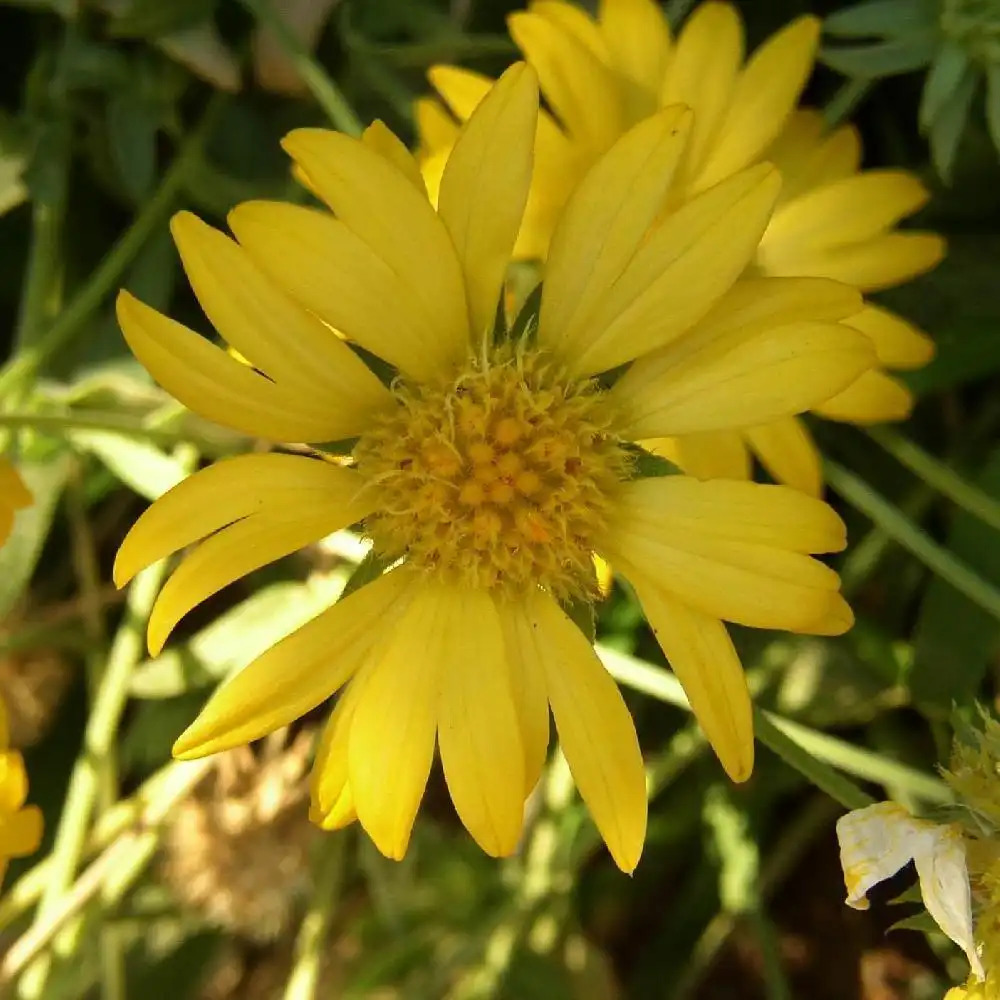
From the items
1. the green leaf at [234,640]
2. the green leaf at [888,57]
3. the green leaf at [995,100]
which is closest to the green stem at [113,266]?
the green leaf at [234,640]

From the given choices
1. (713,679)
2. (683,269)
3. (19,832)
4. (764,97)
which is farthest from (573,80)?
(19,832)

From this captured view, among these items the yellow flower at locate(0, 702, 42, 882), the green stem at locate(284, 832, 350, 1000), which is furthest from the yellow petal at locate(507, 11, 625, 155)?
the green stem at locate(284, 832, 350, 1000)

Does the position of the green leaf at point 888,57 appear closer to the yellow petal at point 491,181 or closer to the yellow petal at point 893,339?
the yellow petal at point 893,339

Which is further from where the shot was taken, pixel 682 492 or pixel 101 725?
pixel 101 725

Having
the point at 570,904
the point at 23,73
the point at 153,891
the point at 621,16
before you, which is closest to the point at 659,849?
the point at 570,904

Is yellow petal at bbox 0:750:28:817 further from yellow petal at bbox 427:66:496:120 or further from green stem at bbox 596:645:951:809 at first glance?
yellow petal at bbox 427:66:496:120

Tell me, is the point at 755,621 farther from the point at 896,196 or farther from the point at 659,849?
the point at 659,849

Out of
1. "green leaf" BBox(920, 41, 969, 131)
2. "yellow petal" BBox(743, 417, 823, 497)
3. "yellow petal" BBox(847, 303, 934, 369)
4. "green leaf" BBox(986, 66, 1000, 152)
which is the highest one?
"green leaf" BBox(920, 41, 969, 131)
